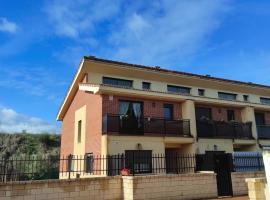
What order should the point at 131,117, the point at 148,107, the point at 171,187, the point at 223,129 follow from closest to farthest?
the point at 171,187
the point at 131,117
the point at 148,107
the point at 223,129

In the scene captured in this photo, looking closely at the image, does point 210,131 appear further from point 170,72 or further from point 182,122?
point 170,72

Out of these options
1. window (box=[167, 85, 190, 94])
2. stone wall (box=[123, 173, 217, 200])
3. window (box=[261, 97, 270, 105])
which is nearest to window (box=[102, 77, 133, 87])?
window (box=[167, 85, 190, 94])

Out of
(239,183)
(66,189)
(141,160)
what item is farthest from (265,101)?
(66,189)

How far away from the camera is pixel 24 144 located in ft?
149

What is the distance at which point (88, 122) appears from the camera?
19438 mm

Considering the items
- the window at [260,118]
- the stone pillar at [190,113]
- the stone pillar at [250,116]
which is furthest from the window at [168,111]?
the window at [260,118]

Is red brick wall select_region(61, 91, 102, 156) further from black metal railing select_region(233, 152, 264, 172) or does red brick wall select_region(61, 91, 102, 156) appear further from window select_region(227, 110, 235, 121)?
window select_region(227, 110, 235, 121)

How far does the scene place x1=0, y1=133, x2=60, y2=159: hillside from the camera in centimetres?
4322

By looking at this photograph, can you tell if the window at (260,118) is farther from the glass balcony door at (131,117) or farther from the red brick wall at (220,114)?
the glass balcony door at (131,117)

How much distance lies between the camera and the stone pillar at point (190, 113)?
18953mm

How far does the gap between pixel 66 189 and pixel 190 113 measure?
34.3 feet

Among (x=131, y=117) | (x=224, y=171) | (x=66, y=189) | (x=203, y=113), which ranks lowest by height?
(x=66, y=189)

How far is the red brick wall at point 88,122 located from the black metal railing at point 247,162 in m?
7.53

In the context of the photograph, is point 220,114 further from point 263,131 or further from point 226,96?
point 263,131
